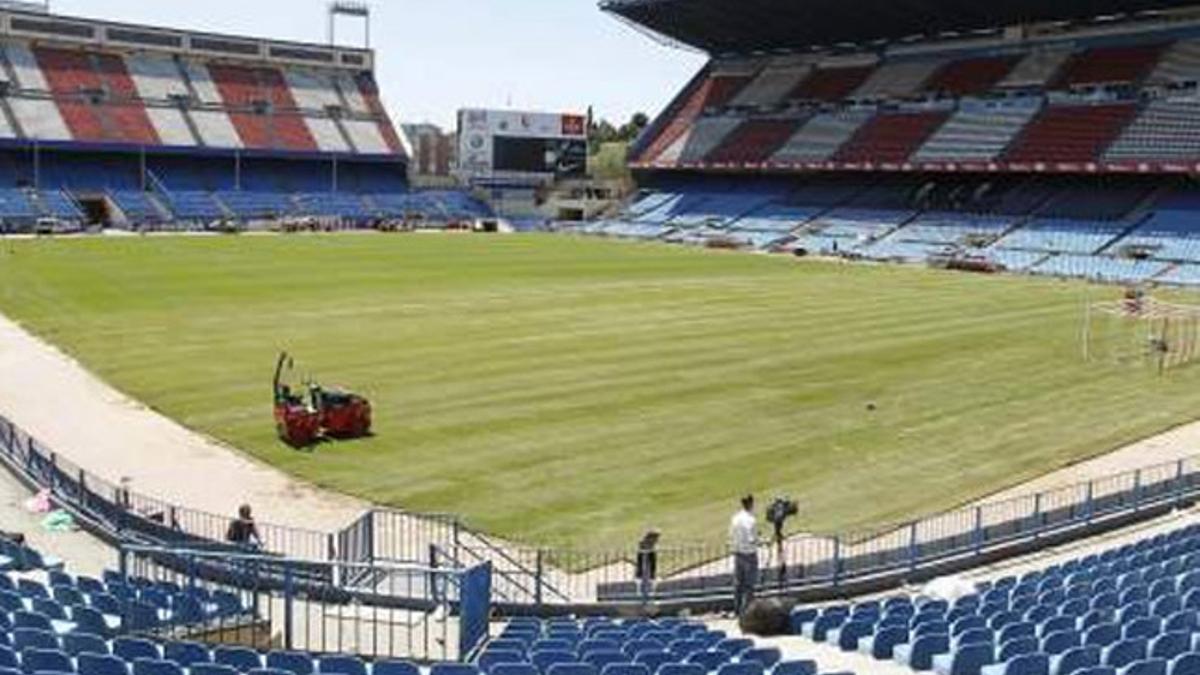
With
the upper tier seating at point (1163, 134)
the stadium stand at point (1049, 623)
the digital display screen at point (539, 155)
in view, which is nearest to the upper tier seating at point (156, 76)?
the digital display screen at point (539, 155)

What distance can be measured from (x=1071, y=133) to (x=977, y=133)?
24.6 feet

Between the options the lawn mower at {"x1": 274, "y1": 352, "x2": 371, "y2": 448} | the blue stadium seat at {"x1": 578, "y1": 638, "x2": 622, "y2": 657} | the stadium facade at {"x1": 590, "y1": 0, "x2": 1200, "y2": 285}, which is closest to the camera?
the blue stadium seat at {"x1": 578, "y1": 638, "x2": 622, "y2": 657}

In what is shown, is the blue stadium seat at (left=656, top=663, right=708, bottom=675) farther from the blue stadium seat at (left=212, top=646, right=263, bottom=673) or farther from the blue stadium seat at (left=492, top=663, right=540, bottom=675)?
the blue stadium seat at (left=212, top=646, right=263, bottom=673)

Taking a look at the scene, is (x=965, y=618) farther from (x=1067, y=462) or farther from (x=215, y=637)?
(x=1067, y=462)

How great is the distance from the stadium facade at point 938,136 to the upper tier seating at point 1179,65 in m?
0.13

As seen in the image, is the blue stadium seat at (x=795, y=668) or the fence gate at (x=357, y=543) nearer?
the blue stadium seat at (x=795, y=668)

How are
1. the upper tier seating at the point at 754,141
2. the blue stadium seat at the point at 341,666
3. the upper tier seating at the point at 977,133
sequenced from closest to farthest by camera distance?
the blue stadium seat at the point at 341,666 < the upper tier seating at the point at 977,133 < the upper tier seating at the point at 754,141

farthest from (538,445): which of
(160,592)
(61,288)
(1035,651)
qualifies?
(61,288)

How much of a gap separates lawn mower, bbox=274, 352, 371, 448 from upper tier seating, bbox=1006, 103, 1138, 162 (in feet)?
219

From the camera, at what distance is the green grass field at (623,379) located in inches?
1048

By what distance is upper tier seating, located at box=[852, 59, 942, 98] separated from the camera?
104250 mm

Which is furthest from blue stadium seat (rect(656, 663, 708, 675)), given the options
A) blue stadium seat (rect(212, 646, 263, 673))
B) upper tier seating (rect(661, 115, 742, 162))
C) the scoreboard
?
the scoreboard

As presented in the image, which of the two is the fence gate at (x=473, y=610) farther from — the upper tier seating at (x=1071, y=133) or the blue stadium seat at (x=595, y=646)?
the upper tier seating at (x=1071, y=133)

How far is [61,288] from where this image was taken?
191 ft
